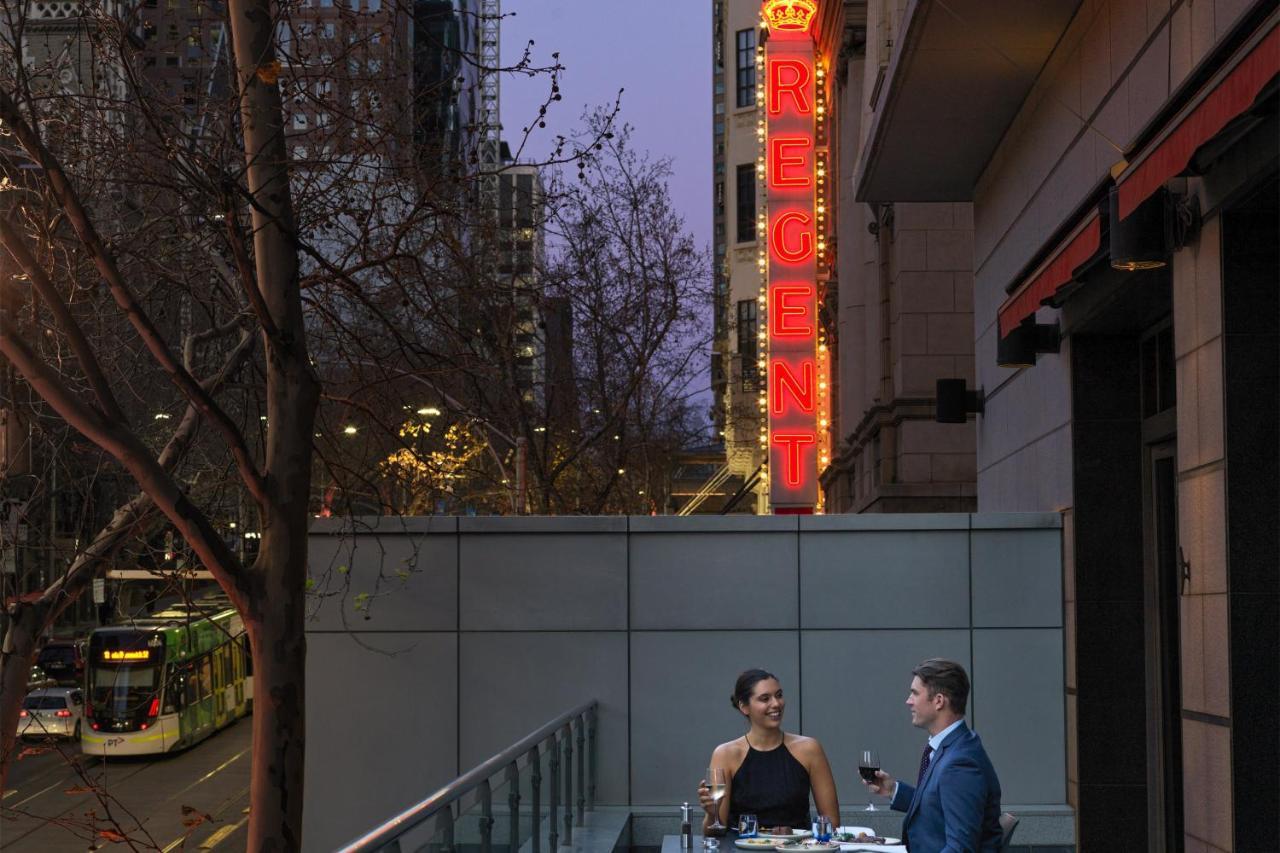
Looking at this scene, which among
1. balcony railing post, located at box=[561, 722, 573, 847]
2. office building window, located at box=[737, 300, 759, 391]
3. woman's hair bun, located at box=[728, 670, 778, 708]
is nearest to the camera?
woman's hair bun, located at box=[728, 670, 778, 708]

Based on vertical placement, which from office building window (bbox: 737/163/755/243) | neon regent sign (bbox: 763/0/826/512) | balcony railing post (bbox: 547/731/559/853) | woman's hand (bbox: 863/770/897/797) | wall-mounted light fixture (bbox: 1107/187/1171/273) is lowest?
balcony railing post (bbox: 547/731/559/853)

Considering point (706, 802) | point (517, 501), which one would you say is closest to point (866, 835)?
point (706, 802)

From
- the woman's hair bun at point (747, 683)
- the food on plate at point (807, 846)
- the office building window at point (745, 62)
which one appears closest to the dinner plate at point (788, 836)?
the food on plate at point (807, 846)

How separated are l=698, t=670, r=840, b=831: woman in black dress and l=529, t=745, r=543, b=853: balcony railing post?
1.28 meters

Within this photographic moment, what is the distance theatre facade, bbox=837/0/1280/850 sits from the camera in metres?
7.79

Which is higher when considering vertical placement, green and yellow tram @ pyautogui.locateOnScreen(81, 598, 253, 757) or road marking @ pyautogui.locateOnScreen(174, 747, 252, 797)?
green and yellow tram @ pyautogui.locateOnScreen(81, 598, 253, 757)

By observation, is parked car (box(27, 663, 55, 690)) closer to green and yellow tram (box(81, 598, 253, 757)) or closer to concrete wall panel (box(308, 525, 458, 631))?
concrete wall panel (box(308, 525, 458, 631))

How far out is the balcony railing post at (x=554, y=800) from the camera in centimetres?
1074

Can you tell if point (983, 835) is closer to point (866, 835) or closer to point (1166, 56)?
point (866, 835)

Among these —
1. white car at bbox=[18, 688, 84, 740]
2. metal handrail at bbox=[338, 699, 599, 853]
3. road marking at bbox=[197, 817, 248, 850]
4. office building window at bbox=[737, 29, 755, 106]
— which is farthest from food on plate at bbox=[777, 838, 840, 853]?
office building window at bbox=[737, 29, 755, 106]

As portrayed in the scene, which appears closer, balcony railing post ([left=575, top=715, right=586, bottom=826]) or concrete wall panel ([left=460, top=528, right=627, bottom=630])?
balcony railing post ([left=575, top=715, right=586, bottom=826])

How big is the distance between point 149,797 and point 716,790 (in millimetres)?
38322

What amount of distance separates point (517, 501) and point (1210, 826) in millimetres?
18565

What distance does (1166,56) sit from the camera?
9.43 m
